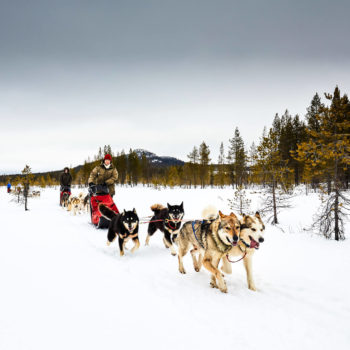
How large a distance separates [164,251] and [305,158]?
586cm

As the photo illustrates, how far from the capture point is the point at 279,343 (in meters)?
2.32

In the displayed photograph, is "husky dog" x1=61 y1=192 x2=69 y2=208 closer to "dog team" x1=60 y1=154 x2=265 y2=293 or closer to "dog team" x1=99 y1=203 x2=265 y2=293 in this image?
"dog team" x1=60 y1=154 x2=265 y2=293

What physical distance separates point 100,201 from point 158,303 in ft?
18.6

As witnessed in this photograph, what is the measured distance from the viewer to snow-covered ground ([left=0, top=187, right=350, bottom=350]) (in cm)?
231

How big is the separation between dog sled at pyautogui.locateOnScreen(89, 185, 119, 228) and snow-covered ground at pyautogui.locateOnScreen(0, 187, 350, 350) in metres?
2.47

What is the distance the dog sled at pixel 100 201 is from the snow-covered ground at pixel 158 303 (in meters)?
2.47

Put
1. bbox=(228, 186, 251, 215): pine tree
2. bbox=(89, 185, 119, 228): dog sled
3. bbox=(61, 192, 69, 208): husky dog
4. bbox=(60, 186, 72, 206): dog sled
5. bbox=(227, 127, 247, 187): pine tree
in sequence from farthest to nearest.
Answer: bbox=(227, 127, 247, 187): pine tree, bbox=(60, 186, 72, 206): dog sled, bbox=(61, 192, 69, 208): husky dog, bbox=(228, 186, 251, 215): pine tree, bbox=(89, 185, 119, 228): dog sled

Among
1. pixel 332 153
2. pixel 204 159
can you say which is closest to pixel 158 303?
pixel 332 153

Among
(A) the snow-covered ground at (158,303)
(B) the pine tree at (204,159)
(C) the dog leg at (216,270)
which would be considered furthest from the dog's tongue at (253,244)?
(B) the pine tree at (204,159)

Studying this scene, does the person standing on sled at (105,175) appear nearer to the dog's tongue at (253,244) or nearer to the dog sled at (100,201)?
the dog sled at (100,201)

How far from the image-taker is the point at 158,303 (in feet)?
10.2

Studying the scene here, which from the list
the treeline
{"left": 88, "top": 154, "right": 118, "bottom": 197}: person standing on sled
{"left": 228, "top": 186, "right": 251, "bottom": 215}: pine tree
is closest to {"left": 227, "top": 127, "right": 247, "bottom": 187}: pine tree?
the treeline

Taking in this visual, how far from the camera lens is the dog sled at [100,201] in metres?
7.95

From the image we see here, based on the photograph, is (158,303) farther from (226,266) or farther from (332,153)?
(332,153)
